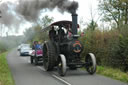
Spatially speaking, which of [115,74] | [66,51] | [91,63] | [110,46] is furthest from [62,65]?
[110,46]

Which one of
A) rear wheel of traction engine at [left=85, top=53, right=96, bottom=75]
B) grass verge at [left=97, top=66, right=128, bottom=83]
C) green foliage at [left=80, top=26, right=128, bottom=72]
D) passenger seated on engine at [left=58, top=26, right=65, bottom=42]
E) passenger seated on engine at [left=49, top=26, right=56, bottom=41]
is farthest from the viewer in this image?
passenger seated on engine at [left=49, top=26, right=56, bottom=41]

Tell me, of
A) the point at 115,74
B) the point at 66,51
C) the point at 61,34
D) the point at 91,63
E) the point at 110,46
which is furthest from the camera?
the point at 110,46

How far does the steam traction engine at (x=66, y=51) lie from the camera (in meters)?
11.1

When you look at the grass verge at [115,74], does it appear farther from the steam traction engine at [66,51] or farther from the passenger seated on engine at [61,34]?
the passenger seated on engine at [61,34]

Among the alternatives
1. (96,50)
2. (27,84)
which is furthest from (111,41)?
(27,84)

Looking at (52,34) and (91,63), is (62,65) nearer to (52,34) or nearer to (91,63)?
(91,63)

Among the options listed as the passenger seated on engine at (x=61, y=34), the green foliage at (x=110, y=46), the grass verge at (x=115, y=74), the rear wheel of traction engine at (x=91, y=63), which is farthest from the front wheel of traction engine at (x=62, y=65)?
the green foliage at (x=110, y=46)

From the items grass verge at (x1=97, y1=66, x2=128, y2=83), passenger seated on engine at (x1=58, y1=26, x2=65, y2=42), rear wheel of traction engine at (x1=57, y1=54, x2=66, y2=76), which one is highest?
passenger seated on engine at (x1=58, y1=26, x2=65, y2=42)

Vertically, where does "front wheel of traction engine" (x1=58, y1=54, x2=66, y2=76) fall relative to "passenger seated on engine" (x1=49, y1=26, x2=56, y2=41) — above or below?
below

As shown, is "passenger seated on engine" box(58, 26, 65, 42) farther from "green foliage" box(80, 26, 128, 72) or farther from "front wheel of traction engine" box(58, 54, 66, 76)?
A: "green foliage" box(80, 26, 128, 72)

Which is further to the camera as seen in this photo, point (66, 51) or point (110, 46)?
point (110, 46)

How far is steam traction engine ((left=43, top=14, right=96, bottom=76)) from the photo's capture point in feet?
36.5

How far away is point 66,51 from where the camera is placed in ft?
38.4

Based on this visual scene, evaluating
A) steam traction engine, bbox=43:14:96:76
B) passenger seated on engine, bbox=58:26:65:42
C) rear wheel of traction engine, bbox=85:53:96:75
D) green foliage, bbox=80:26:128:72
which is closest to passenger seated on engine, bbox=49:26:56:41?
steam traction engine, bbox=43:14:96:76
